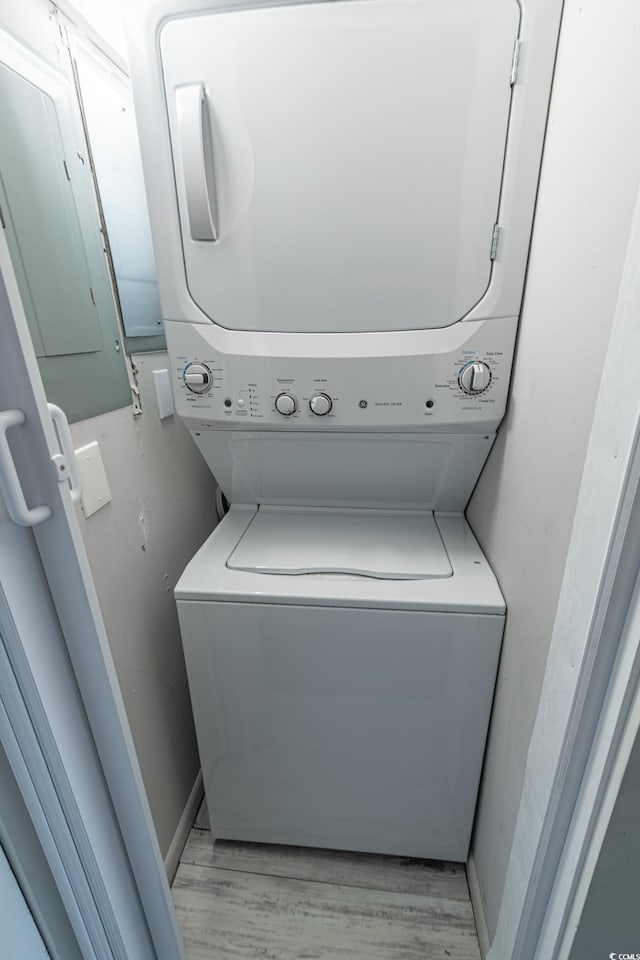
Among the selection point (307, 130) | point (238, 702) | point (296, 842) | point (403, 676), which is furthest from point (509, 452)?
point (296, 842)

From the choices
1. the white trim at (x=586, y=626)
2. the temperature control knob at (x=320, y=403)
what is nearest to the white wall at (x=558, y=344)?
the white trim at (x=586, y=626)

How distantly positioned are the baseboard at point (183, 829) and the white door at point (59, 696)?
51 cm

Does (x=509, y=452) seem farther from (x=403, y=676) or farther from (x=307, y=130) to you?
(x=307, y=130)

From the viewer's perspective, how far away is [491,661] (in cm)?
110

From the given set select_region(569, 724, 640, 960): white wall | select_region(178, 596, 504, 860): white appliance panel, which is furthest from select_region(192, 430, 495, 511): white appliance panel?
select_region(569, 724, 640, 960): white wall

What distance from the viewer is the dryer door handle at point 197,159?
920 millimetres

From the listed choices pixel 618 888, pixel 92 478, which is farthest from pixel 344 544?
pixel 618 888

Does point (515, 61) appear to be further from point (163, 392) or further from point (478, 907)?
point (478, 907)

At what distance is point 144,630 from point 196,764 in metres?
0.78

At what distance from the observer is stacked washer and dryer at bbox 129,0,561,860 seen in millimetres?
908

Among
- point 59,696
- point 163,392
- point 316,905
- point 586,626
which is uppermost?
point 163,392

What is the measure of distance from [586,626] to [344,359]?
775 millimetres

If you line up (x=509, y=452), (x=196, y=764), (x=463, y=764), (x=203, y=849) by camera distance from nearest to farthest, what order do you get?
1. (x=509, y=452)
2. (x=463, y=764)
3. (x=203, y=849)
4. (x=196, y=764)

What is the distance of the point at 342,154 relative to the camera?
0.96m
